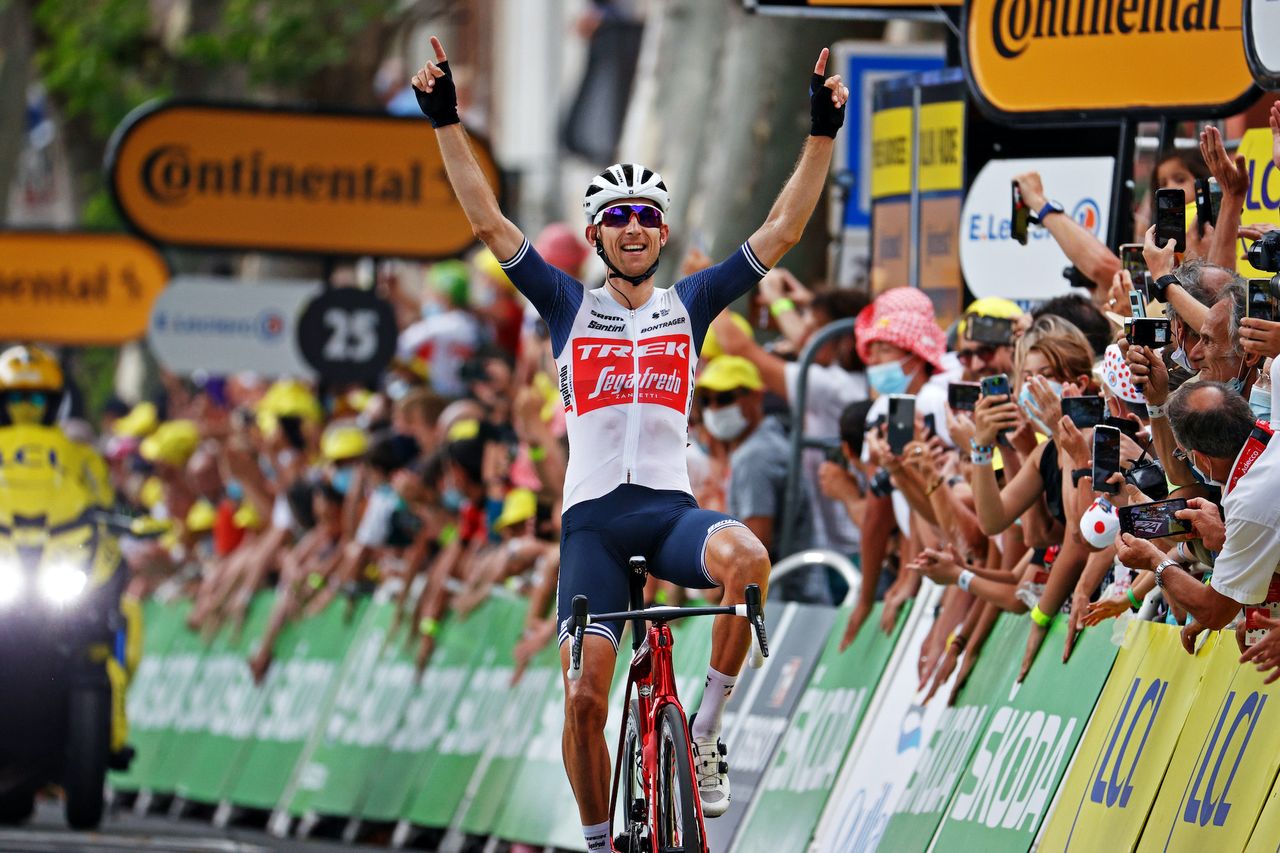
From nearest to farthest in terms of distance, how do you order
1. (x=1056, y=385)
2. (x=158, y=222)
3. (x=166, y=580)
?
(x=1056, y=385) → (x=158, y=222) → (x=166, y=580)

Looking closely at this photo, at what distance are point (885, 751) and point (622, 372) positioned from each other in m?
2.12

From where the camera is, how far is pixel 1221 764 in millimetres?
8242

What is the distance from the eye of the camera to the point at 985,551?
11.3 meters

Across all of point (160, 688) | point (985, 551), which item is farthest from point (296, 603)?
point (985, 551)

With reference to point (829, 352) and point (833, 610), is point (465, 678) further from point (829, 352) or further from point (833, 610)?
point (833, 610)

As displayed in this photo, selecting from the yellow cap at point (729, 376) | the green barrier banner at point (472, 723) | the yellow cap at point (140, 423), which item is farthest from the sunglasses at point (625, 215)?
the yellow cap at point (140, 423)

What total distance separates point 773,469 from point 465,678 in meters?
3.34

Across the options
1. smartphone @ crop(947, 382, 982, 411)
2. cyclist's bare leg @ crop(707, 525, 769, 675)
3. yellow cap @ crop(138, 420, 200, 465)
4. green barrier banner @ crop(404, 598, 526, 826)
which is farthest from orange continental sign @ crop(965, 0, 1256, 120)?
yellow cap @ crop(138, 420, 200, 465)

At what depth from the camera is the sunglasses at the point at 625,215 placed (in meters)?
9.92

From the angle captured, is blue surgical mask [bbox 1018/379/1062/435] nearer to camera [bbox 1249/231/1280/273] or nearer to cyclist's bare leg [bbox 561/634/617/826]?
cyclist's bare leg [bbox 561/634/617/826]

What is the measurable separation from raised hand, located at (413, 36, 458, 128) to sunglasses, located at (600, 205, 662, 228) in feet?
1.99

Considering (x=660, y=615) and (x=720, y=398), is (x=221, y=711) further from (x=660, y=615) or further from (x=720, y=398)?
(x=660, y=615)

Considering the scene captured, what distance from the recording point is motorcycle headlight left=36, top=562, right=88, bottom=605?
53.5 feet

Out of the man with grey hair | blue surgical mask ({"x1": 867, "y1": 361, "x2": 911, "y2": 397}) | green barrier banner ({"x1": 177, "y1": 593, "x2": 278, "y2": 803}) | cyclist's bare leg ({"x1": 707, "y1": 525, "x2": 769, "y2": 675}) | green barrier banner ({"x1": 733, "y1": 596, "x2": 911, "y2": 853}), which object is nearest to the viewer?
the man with grey hair
